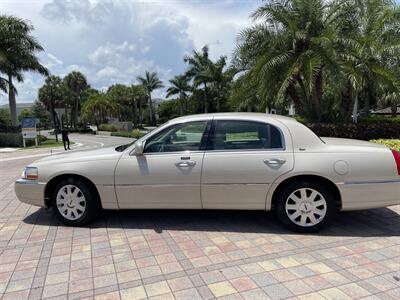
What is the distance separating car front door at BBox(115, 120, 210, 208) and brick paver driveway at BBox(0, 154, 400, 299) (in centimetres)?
41

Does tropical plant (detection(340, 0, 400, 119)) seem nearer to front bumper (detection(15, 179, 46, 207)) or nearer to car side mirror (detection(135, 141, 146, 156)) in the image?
car side mirror (detection(135, 141, 146, 156))

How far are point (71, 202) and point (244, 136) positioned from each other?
8.17 ft

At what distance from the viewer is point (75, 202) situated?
198 inches

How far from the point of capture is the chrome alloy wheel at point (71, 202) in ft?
16.4

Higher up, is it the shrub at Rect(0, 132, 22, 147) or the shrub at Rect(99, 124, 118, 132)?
the shrub at Rect(99, 124, 118, 132)

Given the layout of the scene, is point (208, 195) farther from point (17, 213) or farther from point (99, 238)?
point (17, 213)

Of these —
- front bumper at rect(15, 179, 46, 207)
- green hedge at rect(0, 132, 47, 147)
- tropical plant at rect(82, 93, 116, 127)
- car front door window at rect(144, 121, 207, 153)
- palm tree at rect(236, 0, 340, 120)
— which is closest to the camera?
car front door window at rect(144, 121, 207, 153)

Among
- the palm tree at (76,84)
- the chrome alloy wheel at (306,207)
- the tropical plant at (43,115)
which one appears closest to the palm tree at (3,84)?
the chrome alloy wheel at (306,207)

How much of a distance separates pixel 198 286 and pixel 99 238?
1779 millimetres

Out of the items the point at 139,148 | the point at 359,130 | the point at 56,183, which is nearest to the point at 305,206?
the point at 139,148

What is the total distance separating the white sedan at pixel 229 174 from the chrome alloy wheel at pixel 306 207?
12 millimetres

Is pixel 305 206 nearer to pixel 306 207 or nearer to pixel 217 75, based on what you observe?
pixel 306 207

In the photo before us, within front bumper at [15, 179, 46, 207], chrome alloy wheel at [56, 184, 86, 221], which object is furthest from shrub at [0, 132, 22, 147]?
chrome alloy wheel at [56, 184, 86, 221]

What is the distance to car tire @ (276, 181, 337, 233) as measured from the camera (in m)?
4.51
